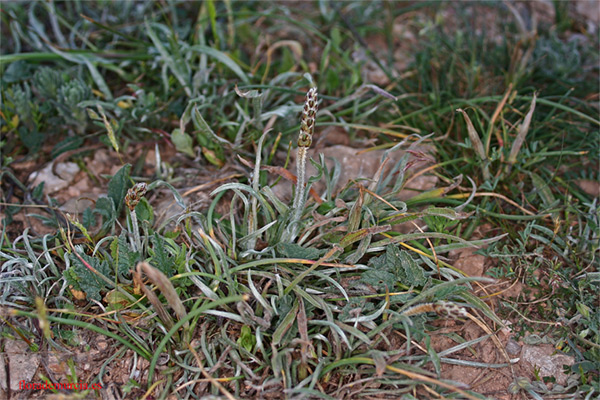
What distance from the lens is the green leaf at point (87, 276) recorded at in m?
1.80

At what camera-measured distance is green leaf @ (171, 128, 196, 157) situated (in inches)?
90.2

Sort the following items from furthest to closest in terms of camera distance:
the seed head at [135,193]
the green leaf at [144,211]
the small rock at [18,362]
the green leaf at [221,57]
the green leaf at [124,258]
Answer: the green leaf at [221,57] → the green leaf at [144,211] → the green leaf at [124,258] → the small rock at [18,362] → the seed head at [135,193]

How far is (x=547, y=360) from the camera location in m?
1.81

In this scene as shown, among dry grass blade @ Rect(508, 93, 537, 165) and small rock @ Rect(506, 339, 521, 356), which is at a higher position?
dry grass blade @ Rect(508, 93, 537, 165)

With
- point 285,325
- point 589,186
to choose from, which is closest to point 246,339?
point 285,325

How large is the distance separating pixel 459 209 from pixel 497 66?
3.45 ft

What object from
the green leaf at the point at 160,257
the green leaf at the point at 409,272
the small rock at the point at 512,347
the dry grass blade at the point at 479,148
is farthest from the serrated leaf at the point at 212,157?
the small rock at the point at 512,347

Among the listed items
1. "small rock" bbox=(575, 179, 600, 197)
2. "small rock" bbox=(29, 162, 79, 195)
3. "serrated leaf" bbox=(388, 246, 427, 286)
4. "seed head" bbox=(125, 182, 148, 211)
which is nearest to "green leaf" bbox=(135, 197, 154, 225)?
"seed head" bbox=(125, 182, 148, 211)

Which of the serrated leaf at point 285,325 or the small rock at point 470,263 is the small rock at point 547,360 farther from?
the serrated leaf at point 285,325

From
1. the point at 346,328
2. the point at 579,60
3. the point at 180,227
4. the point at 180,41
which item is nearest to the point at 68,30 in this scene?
the point at 180,41

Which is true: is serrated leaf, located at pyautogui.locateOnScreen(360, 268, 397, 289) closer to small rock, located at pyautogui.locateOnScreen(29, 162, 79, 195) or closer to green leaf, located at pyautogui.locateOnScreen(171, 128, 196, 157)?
green leaf, located at pyautogui.locateOnScreen(171, 128, 196, 157)

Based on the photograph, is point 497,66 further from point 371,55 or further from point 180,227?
point 180,227

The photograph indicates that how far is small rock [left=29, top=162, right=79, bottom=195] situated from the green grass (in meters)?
0.08

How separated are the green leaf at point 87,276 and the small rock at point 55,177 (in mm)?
607
